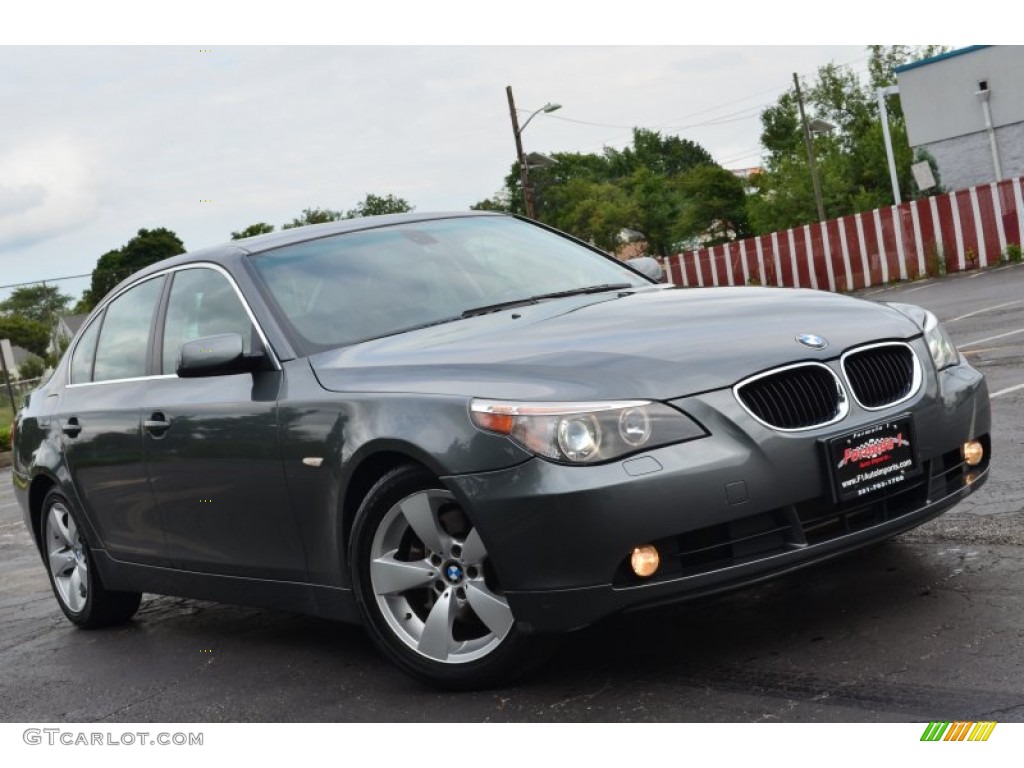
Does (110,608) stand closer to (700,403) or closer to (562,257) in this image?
(562,257)

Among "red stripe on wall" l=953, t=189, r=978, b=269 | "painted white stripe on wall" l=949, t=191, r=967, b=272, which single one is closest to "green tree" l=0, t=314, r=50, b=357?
"painted white stripe on wall" l=949, t=191, r=967, b=272

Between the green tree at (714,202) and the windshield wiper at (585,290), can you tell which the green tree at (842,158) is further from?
the windshield wiper at (585,290)

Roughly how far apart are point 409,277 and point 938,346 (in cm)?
190

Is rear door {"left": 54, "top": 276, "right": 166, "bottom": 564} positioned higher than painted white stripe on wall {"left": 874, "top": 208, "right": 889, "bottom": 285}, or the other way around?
rear door {"left": 54, "top": 276, "right": 166, "bottom": 564}

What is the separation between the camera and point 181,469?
5492 mm

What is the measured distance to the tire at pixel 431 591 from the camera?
4.32 metres

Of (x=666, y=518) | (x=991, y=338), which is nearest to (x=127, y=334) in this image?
Answer: (x=666, y=518)

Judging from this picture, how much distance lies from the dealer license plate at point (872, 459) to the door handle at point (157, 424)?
262 cm

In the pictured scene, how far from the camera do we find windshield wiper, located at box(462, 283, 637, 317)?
521 cm

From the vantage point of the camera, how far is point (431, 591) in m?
4.54

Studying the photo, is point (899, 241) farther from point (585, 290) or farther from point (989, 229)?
point (585, 290)

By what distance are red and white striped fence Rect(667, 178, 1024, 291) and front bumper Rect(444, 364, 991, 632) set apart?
23.2m

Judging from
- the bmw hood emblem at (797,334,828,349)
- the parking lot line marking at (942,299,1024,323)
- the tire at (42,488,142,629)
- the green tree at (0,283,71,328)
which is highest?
the green tree at (0,283,71,328)

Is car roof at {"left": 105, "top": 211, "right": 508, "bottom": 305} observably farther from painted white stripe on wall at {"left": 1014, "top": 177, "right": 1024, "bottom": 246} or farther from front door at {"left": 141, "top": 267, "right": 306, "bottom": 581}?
painted white stripe on wall at {"left": 1014, "top": 177, "right": 1024, "bottom": 246}
